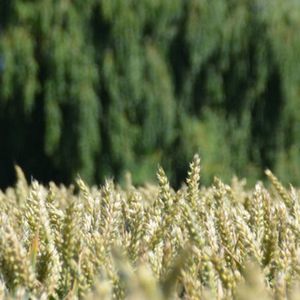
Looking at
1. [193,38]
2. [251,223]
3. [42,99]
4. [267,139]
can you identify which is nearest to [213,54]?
[193,38]

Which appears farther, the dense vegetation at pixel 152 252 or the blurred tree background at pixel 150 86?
the blurred tree background at pixel 150 86

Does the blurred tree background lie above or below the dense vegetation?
above

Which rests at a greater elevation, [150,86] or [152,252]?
[150,86]

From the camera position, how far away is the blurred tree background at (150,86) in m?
9.29

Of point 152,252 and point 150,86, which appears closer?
point 152,252

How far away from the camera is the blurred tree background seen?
9.29 meters

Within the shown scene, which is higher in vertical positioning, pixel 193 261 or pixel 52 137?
pixel 52 137

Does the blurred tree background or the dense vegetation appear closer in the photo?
the dense vegetation

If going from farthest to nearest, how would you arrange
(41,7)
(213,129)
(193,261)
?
(213,129)
(41,7)
(193,261)

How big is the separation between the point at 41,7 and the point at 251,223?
8310mm

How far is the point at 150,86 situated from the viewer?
9.52 metres

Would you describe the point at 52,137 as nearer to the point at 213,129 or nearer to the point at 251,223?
the point at 213,129

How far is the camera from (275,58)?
31.5 ft

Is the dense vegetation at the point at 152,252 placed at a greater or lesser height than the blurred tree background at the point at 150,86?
lesser
